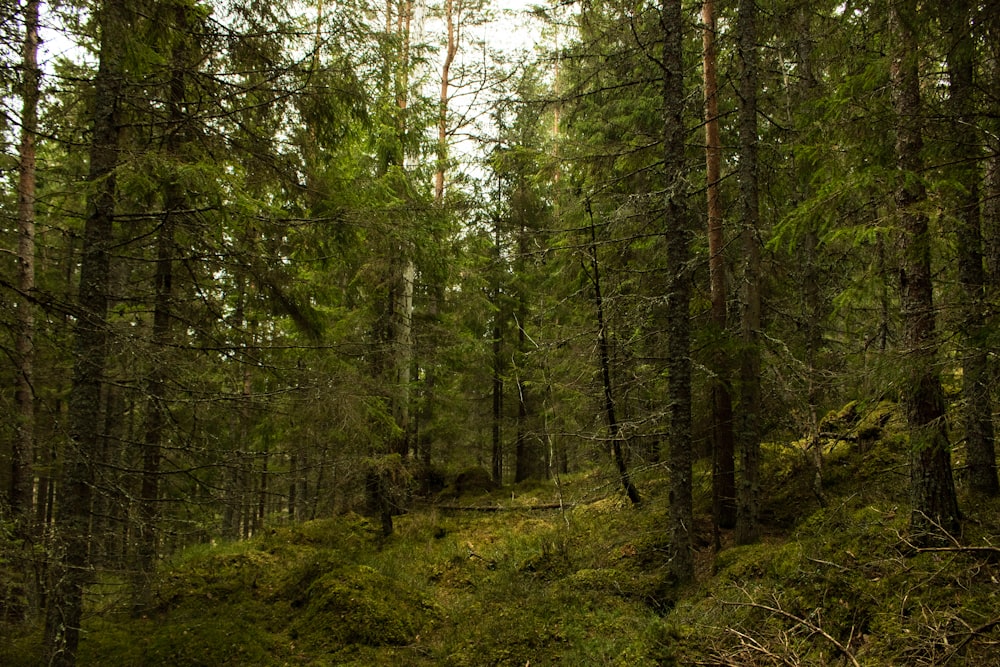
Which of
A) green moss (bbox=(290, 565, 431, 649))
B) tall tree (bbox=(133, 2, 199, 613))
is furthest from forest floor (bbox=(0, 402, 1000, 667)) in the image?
tall tree (bbox=(133, 2, 199, 613))

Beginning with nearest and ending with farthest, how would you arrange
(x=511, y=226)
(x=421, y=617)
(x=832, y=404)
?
(x=421, y=617), (x=832, y=404), (x=511, y=226)

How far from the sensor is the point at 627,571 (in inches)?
324

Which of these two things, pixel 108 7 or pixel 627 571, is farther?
pixel 627 571

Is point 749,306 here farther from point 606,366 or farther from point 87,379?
point 87,379

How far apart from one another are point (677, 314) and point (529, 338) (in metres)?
2.37

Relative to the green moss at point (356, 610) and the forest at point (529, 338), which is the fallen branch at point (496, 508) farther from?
the green moss at point (356, 610)

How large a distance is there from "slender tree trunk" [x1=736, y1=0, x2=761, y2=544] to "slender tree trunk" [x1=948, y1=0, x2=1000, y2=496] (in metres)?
2.40

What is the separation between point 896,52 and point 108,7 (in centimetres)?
736

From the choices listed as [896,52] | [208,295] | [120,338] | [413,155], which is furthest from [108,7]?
[413,155]

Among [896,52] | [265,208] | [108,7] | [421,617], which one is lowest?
[421,617]

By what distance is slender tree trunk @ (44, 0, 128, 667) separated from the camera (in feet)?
18.6

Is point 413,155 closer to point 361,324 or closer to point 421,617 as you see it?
point 361,324

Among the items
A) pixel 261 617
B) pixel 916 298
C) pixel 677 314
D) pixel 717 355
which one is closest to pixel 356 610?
pixel 261 617

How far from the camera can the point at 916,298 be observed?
532cm
